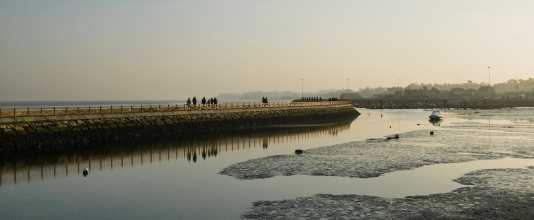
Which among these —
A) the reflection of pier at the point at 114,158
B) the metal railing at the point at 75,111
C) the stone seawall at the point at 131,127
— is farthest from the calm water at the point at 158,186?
the metal railing at the point at 75,111

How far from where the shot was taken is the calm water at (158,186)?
72.1 feet

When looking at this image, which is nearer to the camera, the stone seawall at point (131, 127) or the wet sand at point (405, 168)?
the wet sand at point (405, 168)

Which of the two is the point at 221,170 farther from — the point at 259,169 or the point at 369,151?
the point at 369,151

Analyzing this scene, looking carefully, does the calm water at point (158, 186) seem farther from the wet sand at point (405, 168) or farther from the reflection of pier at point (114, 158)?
A: the wet sand at point (405, 168)

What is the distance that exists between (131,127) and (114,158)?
17049 millimetres

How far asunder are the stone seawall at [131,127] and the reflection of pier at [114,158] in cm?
440

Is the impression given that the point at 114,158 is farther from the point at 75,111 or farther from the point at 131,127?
the point at 131,127

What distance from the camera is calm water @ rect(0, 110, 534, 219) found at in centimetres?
2198

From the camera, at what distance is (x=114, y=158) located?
39625mm

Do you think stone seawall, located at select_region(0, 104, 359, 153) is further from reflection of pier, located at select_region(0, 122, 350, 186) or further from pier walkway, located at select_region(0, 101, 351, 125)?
reflection of pier, located at select_region(0, 122, 350, 186)

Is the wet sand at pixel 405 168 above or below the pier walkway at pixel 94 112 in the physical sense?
below

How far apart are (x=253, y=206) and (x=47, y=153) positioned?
87.7ft

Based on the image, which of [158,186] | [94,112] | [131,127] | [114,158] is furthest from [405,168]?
[94,112]

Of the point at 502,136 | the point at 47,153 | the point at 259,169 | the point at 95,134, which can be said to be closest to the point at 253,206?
the point at 259,169
